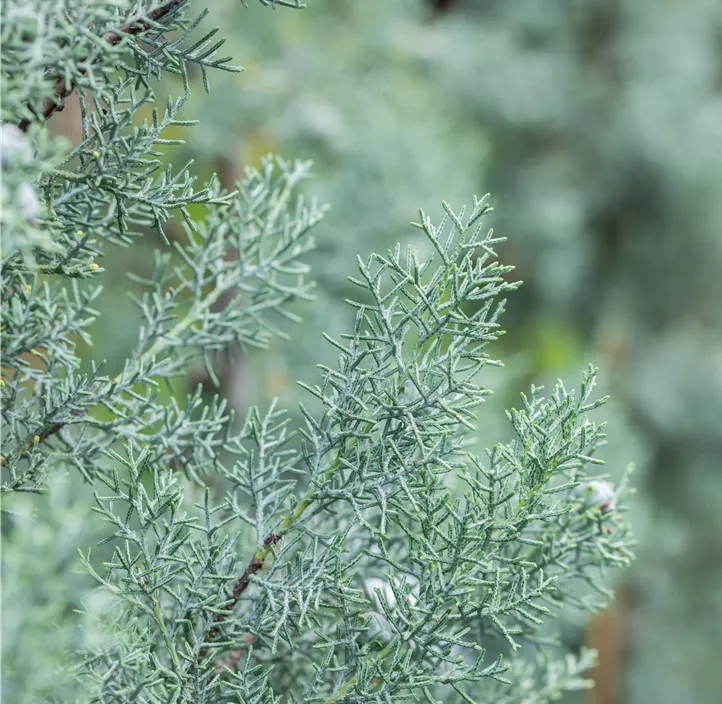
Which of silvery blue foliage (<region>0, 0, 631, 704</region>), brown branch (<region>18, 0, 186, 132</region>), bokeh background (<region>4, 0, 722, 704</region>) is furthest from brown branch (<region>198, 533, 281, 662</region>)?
bokeh background (<region>4, 0, 722, 704</region>)

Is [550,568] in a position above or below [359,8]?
below

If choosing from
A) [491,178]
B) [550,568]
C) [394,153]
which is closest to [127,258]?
[394,153]

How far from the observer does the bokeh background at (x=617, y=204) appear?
289 cm

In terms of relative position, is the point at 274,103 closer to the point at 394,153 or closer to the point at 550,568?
the point at 394,153

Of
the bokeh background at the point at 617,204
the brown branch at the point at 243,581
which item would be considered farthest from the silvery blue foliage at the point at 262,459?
the bokeh background at the point at 617,204

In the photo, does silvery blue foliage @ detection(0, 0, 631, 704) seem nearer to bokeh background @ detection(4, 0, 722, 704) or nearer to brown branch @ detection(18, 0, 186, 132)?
brown branch @ detection(18, 0, 186, 132)

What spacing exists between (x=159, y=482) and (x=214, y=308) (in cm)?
134

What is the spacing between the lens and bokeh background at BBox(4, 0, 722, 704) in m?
2.89

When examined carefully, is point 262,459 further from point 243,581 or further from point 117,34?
point 117,34

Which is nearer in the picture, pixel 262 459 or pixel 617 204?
pixel 262 459

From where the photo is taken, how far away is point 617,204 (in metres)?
4.00

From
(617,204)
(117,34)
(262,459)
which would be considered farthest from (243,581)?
(617,204)

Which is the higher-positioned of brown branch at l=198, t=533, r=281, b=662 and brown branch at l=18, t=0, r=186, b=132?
brown branch at l=18, t=0, r=186, b=132

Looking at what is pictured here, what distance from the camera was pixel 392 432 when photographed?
0.46 meters
